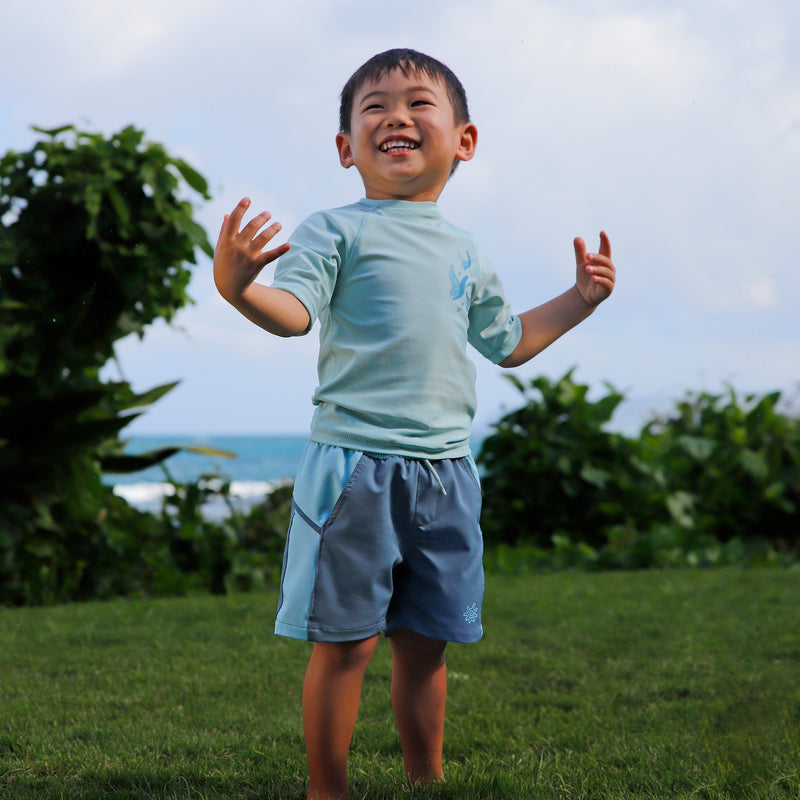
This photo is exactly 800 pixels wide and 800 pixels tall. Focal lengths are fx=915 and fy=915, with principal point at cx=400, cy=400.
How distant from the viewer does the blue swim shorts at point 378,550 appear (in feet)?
6.22

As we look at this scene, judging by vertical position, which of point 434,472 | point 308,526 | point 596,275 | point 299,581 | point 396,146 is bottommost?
point 299,581

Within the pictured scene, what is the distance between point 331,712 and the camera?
1910 millimetres

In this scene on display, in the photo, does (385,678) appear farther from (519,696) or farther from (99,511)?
(99,511)

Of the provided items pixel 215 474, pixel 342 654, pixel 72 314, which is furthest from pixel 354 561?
pixel 215 474

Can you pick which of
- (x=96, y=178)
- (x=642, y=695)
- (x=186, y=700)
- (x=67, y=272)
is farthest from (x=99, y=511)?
(x=642, y=695)

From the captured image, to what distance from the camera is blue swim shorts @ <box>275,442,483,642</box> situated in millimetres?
1896

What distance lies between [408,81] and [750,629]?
9.25ft

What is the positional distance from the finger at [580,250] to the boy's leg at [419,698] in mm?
994

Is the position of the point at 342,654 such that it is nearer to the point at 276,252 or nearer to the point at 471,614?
the point at 471,614

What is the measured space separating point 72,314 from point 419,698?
316cm

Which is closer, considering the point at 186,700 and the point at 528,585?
the point at 186,700

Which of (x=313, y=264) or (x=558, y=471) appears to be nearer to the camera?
(x=313, y=264)

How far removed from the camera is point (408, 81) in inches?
80.6

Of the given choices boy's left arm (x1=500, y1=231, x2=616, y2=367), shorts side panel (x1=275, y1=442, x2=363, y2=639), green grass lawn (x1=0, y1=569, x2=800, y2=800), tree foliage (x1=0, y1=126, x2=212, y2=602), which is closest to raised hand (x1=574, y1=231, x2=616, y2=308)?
boy's left arm (x1=500, y1=231, x2=616, y2=367)
